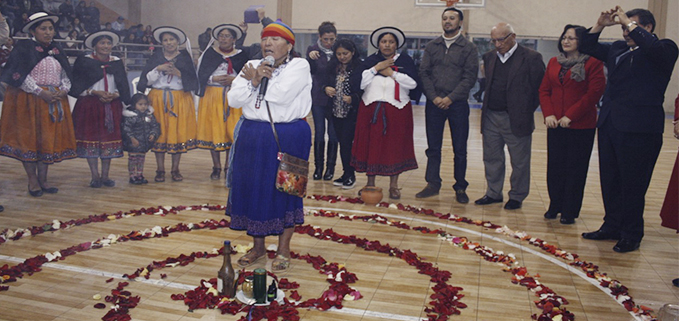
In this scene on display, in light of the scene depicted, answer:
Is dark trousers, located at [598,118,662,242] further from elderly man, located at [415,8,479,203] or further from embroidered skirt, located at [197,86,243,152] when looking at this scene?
embroidered skirt, located at [197,86,243,152]

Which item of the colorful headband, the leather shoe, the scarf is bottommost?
the leather shoe

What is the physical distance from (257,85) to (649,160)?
313 cm

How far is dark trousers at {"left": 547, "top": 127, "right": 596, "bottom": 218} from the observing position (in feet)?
18.5

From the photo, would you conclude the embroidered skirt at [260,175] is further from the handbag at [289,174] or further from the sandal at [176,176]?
the sandal at [176,176]

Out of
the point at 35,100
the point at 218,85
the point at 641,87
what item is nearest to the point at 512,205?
the point at 641,87

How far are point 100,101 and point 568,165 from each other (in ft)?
15.8

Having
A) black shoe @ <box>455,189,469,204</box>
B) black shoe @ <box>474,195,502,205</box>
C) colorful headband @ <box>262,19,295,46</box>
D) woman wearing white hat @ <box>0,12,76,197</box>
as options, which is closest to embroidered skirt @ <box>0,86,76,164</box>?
woman wearing white hat @ <box>0,12,76,197</box>

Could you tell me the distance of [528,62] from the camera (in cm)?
610

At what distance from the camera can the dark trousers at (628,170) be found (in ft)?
16.1

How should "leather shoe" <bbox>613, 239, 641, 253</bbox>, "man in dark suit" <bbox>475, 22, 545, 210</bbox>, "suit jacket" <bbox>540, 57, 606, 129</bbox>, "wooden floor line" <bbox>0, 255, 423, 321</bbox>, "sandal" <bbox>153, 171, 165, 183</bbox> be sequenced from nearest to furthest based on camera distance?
"wooden floor line" <bbox>0, 255, 423, 321</bbox>, "leather shoe" <bbox>613, 239, 641, 253</bbox>, "suit jacket" <bbox>540, 57, 606, 129</bbox>, "man in dark suit" <bbox>475, 22, 545, 210</bbox>, "sandal" <bbox>153, 171, 165, 183</bbox>

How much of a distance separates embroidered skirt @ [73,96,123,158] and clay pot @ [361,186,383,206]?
2758mm

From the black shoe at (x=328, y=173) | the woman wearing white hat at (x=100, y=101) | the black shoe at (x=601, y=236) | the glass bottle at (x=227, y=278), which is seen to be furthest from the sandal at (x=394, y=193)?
the glass bottle at (x=227, y=278)

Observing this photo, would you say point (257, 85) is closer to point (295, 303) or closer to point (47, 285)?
point (295, 303)

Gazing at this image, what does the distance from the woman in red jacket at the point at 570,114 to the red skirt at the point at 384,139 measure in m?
1.40
